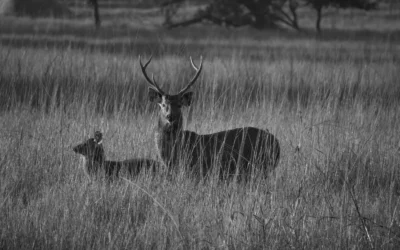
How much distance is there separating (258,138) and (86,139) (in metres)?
1.69

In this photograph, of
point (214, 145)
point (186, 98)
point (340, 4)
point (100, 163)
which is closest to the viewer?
point (214, 145)

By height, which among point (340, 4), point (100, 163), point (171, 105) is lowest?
point (100, 163)

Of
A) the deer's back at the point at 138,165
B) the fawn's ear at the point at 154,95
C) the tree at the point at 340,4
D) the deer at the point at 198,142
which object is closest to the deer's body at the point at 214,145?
the deer at the point at 198,142

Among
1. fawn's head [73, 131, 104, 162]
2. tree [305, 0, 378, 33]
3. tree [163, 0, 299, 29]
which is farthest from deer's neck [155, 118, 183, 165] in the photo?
tree [163, 0, 299, 29]

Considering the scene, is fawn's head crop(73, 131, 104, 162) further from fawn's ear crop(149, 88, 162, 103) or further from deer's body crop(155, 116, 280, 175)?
fawn's ear crop(149, 88, 162, 103)

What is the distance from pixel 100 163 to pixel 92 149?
17 centimetres

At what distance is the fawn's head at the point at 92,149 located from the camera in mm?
4961

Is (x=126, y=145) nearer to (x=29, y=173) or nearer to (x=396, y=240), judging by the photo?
(x=29, y=173)

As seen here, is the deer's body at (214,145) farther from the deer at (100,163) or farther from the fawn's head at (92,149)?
the fawn's head at (92,149)

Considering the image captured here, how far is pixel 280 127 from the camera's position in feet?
20.2

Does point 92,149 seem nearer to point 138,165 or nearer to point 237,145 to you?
point 138,165

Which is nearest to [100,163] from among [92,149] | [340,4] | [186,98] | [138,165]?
[92,149]

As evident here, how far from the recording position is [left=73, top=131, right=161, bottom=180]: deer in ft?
16.0

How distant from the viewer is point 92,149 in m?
5.01
